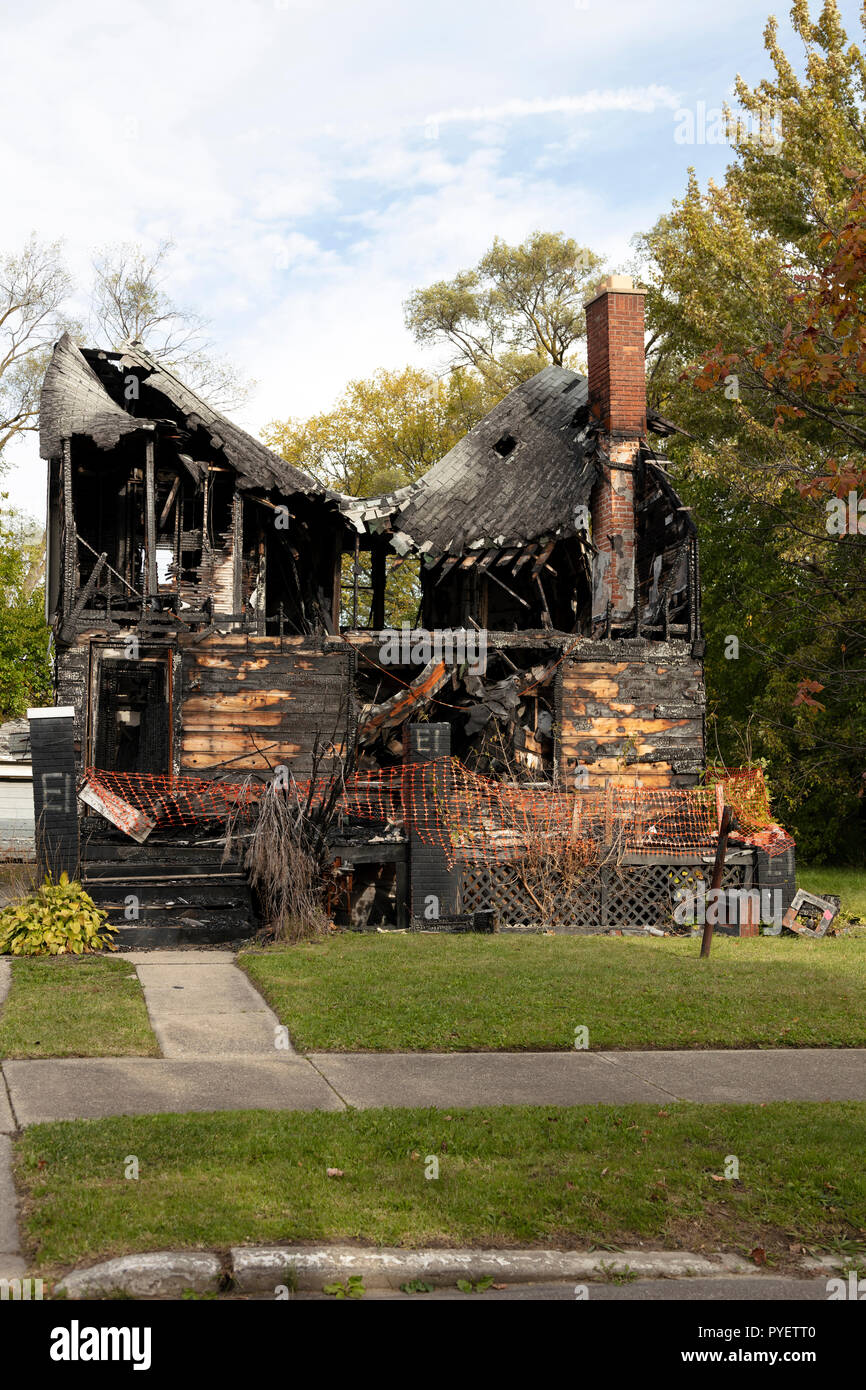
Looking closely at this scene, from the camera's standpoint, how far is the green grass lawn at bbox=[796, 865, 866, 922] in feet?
66.2

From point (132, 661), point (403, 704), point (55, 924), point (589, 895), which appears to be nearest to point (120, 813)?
point (55, 924)

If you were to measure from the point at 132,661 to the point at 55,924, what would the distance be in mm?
7136

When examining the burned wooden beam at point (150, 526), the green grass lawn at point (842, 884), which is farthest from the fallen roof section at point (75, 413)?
the green grass lawn at point (842, 884)

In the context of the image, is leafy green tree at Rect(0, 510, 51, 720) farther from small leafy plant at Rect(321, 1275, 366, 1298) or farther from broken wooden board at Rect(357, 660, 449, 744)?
small leafy plant at Rect(321, 1275, 366, 1298)

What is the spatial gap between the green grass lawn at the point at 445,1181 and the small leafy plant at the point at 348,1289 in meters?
0.30

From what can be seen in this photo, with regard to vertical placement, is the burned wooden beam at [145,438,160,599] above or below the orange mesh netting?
above

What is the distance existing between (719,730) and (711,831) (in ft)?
53.7

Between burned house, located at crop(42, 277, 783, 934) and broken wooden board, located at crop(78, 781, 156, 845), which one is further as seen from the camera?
burned house, located at crop(42, 277, 783, 934)

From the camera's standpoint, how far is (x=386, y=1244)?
4973mm

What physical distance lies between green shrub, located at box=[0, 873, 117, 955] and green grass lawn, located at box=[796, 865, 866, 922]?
1158cm

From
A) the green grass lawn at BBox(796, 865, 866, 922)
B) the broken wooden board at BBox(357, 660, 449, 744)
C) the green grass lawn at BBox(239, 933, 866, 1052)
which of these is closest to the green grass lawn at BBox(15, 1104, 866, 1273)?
the green grass lawn at BBox(239, 933, 866, 1052)

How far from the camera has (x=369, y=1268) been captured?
4797mm
